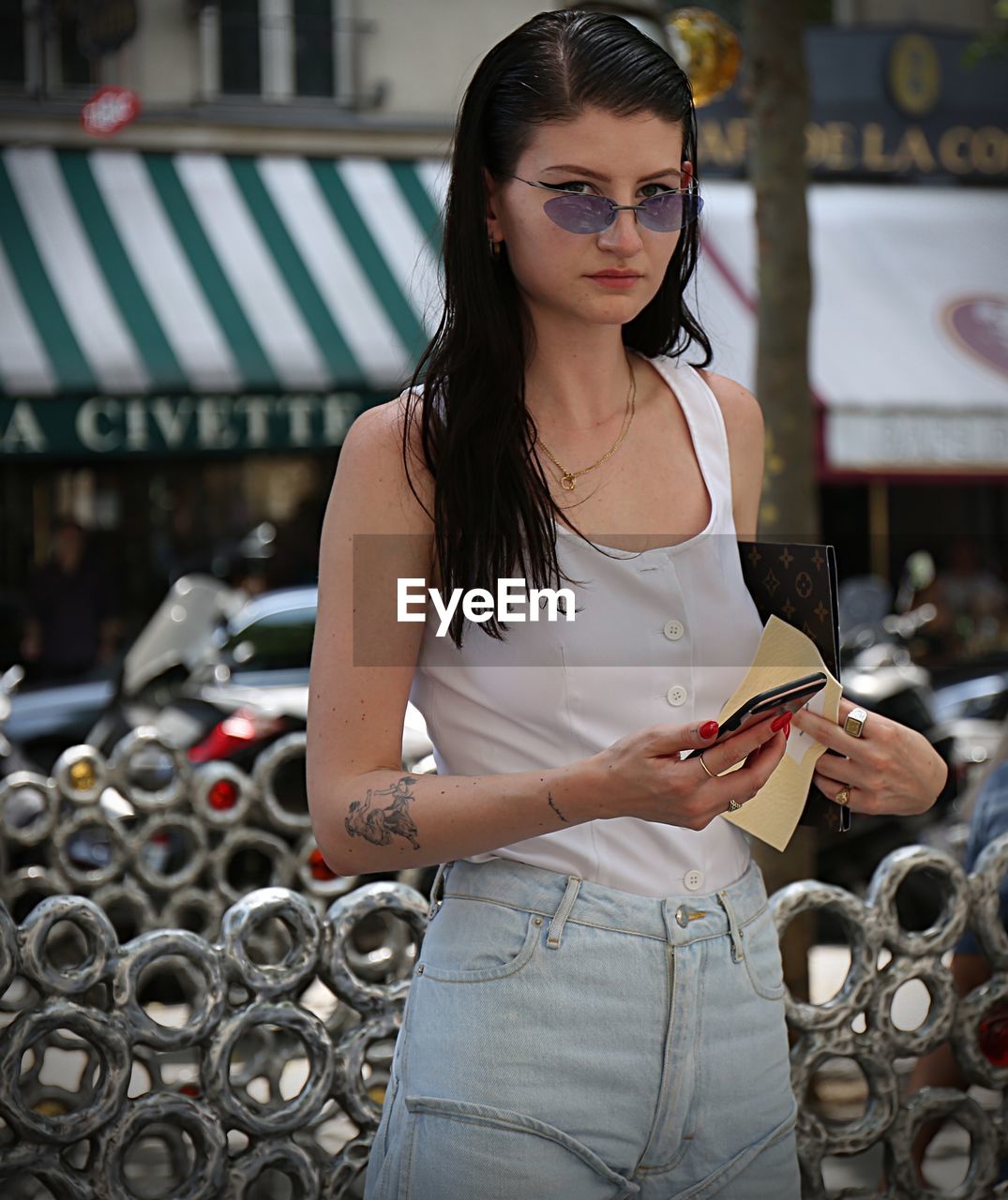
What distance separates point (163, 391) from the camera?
10.8m

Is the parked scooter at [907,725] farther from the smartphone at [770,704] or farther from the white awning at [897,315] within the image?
the smartphone at [770,704]

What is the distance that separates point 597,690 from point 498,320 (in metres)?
0.43

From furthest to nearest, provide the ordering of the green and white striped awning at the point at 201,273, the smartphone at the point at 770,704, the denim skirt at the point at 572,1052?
the green and white striped awning at the point at 201,273, the denim skirt at the point at 572,1052, the smartphone at the point at 770,704

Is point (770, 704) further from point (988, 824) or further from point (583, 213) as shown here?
point (988, 824)

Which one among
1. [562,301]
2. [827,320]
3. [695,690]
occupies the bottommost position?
[695,690]

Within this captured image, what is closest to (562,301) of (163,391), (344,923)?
(344,923)

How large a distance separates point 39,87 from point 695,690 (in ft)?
37.6

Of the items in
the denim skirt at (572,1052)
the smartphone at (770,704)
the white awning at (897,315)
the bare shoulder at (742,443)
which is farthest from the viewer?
the white awning at (897,315)

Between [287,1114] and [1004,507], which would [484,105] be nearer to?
[287,1114]

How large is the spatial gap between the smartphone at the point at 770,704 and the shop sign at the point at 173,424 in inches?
363

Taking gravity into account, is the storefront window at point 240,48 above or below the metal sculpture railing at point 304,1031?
above

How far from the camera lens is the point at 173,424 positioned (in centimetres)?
1084

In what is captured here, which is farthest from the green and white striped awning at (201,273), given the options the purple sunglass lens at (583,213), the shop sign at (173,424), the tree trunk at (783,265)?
the purple sunglass lens at (583,213)

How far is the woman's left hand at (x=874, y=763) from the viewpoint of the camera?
179cm
